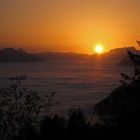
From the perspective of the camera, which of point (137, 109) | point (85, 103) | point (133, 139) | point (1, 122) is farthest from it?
point (85, 103)

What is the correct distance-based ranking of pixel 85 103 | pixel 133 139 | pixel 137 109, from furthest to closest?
pixel 85 103 → pixel 137 109 → pixel 133 139

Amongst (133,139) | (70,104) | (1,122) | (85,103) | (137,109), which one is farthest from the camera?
(85,103)

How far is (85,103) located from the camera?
46.3 metres

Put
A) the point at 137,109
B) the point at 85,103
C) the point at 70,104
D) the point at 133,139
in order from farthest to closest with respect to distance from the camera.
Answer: the point at 85,103 < the point at 70,104 < the point at 137,109 < the point at 133,139

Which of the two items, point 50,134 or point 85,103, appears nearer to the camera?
point 50,134

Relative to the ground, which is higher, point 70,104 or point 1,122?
point 1,122

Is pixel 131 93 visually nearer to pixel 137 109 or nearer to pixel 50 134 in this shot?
pixel 137 109

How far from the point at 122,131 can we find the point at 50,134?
2.49m

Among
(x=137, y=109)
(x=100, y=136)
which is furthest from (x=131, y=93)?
(x=100, y=136)

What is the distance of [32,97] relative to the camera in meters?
13.3

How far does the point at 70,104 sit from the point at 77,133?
30261 millimetres

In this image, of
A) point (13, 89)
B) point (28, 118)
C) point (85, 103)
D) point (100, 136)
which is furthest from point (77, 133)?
point (85, 103)

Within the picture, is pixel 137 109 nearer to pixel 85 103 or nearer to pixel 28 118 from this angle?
pixel 28 118

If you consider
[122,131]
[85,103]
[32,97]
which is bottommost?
[85,103]
